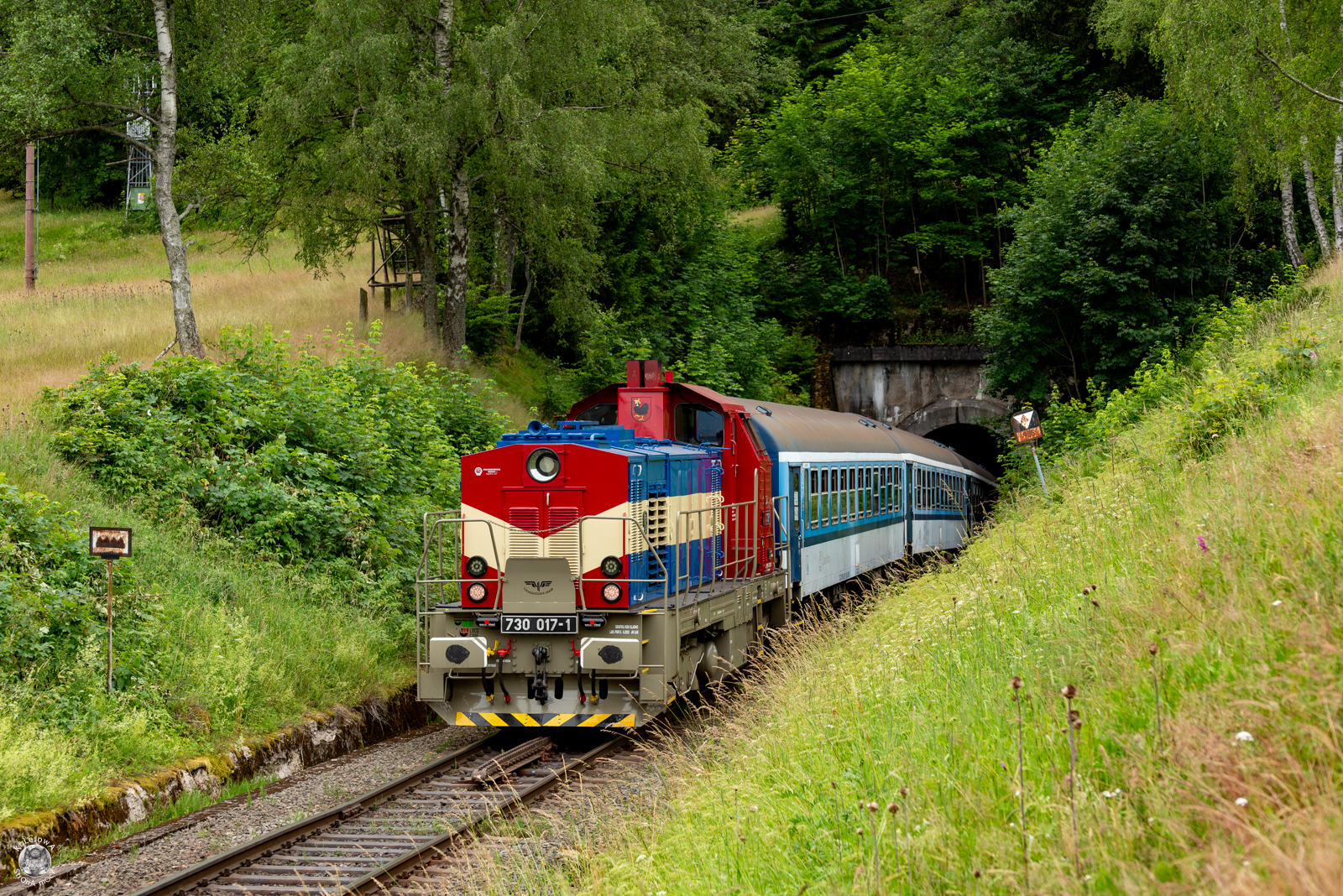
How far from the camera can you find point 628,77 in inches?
966

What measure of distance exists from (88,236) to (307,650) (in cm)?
3847

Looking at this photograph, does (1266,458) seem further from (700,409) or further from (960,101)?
(960,101)

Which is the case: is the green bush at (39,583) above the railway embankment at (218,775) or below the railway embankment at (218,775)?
above

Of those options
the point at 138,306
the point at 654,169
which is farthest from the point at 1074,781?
the point at 138,306

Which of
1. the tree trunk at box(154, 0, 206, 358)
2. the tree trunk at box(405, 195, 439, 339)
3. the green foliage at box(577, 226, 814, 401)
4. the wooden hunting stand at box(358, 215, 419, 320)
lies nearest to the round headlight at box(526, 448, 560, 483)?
the tree trunk at box(154, 0, 206, 358)

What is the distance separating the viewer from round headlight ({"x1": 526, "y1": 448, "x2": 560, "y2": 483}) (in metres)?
10.1

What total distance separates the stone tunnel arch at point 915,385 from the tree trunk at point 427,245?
15452 mm

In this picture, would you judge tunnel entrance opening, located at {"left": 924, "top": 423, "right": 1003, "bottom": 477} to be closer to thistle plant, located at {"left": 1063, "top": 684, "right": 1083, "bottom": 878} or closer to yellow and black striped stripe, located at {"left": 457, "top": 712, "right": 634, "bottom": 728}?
yellow and black striped stripe, located at {"left": 457, "top": 712, "right": 634, "bottom": 728}

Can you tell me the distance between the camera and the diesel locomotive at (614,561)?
9.45 metres

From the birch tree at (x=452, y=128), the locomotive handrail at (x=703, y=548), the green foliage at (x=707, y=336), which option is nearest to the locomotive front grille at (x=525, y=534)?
the locomotive handrail at (x=703, y=548)

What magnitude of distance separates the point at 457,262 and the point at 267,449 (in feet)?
30.3

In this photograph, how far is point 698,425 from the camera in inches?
503

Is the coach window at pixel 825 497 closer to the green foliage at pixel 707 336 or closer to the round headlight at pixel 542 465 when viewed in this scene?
the round headlight at pixel 542 465

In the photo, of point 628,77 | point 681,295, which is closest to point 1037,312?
point 681,295
